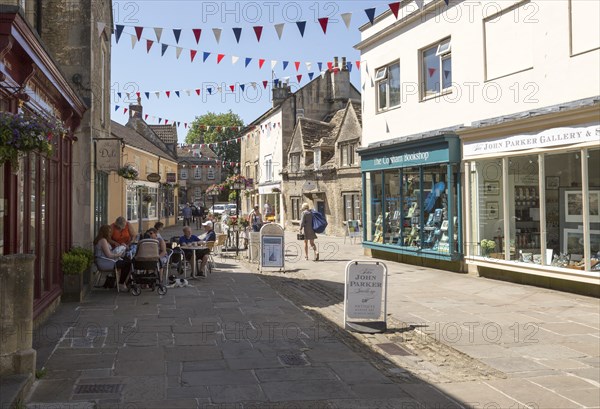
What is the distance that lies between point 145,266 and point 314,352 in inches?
192

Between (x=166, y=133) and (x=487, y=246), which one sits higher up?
(x=166, y=133)

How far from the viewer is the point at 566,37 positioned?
1023cm

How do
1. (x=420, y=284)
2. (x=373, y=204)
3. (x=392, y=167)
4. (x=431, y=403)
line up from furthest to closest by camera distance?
(x=373, y=204)
(x=392, y=167)
(x=420, y=284)
(x=431, y=403)

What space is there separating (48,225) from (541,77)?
30.2ft

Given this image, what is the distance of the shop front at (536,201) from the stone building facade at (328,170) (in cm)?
1305

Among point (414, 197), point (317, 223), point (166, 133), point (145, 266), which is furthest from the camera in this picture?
point (166, 133)

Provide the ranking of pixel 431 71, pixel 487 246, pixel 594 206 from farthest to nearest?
pixel 431 71, pixel 487 246, pixel 594 206

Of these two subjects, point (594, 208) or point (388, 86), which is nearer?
point (594, 208)

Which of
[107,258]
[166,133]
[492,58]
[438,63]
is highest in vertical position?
[166,133]

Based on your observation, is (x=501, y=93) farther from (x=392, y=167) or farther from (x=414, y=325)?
(x=414, y=325)

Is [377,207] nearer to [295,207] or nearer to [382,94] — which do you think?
[382,94]

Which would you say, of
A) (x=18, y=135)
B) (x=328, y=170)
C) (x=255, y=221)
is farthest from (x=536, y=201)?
(x=328, y=170)

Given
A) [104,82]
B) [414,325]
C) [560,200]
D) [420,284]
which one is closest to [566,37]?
[560,200]

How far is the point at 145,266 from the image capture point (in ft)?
33.6
